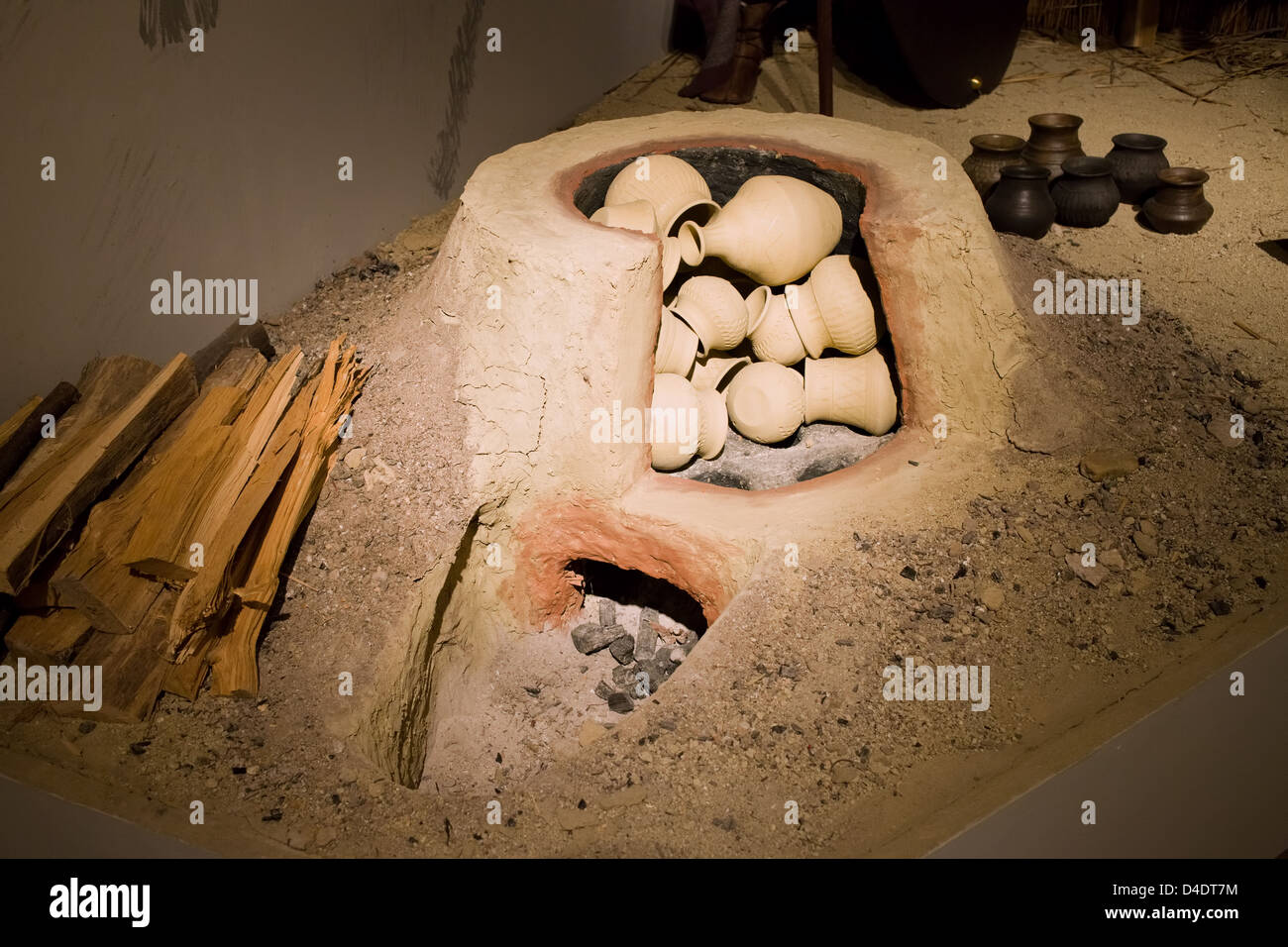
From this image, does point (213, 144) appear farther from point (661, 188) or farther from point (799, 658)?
point (799, 658)

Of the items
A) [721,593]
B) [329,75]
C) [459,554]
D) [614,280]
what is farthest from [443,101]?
[721,593]

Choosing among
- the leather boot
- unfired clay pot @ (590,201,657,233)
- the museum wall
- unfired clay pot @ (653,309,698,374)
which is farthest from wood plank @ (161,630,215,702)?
the leather boot

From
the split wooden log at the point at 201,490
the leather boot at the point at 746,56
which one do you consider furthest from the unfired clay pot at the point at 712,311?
the leather boot at the point at 746,56

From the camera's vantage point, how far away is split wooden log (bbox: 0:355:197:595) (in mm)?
2994

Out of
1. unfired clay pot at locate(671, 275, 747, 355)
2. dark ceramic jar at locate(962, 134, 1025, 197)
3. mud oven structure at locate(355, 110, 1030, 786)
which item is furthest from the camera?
dark ceramic jar at locate(962, 134, 1025, 197)

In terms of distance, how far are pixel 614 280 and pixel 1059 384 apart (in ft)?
5.73

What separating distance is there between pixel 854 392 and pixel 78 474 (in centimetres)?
298

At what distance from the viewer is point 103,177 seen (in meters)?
3.72

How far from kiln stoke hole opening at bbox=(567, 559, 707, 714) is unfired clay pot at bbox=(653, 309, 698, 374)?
3.02 ft

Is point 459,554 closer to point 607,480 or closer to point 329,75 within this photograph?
point 607,480

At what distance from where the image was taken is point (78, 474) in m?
3.21

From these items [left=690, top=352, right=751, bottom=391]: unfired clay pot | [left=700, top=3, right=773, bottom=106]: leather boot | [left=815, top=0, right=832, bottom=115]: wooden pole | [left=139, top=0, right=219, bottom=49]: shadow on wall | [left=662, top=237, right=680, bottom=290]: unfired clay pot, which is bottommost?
[left=690, top=352, right=751, bottom=391]: unfired clay pot

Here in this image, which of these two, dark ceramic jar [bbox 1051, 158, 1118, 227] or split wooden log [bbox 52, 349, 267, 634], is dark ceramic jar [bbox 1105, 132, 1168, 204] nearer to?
dark ceramic jar [bbox 1051, 158, 1118, 227]

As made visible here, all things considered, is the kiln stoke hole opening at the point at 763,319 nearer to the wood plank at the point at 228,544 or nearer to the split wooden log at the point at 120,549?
the wood plank at the point at 228,544
